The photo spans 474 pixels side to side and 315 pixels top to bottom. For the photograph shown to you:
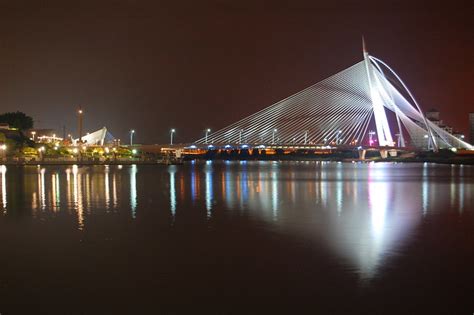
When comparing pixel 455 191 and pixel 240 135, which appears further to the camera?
pixel 240 135

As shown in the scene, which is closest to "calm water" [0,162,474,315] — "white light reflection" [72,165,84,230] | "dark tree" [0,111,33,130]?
"white light reflection" [72,165,84,230]

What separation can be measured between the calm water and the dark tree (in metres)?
64.4

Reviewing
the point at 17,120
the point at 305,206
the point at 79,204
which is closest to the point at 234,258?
the point at 305,206

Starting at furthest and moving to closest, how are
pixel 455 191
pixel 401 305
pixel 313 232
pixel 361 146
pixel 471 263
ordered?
pixel 361 146
pixel 455 191
pixel 313 232
pixel 471 263
pixel 401 305

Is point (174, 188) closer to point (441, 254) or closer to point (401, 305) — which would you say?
point (441, 254)

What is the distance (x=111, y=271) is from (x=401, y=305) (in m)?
3.67

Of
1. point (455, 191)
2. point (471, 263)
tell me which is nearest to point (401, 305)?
point (471, 263)

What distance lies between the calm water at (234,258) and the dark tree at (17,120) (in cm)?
6439

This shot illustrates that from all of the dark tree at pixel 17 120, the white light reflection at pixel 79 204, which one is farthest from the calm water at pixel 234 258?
the dark tree at pixel 17 120

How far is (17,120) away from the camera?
78625 mm

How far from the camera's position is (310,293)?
24.0ft

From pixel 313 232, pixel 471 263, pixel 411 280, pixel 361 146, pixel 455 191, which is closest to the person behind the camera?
pixel 411 280

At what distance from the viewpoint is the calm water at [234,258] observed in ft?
23.0

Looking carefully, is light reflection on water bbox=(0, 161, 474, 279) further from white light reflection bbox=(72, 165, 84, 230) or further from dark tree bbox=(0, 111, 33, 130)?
dark tree bbox=(0, 111, 33, 130)
